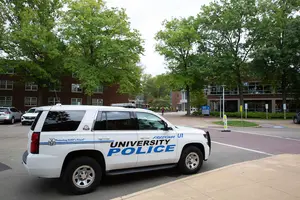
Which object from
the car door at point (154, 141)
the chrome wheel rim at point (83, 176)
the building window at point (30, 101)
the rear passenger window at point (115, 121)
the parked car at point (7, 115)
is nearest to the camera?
the chrome wheel rim at point (83, 176)

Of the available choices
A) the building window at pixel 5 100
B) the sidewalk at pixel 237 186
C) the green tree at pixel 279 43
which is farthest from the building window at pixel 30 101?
the sidewalk at pixel 237 186

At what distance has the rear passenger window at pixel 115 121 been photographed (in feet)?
15.6

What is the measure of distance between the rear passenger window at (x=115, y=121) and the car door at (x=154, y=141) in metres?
0.23

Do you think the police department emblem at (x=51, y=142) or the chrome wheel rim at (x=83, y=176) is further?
the chrome wheel rim at (x=83, y=176)

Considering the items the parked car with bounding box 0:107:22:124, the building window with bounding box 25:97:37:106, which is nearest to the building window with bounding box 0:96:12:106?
the building window with bounding box 25:97:37:106

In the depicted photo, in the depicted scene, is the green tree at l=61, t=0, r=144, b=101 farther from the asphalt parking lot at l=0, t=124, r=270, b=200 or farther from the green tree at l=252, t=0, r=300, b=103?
the asphalt parking lot at l=0, t=124, r=270, b=200

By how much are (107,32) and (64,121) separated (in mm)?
26036

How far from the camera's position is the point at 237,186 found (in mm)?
4469

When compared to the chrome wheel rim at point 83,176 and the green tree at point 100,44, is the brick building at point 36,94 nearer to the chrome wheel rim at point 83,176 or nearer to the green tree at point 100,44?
the green tree at point 100,44

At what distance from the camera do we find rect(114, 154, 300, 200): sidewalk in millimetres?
3957

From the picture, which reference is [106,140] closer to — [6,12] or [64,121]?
[64,121]

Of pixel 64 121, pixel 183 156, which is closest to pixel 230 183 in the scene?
pixel 183 156

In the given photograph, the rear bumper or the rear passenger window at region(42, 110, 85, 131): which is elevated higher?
the rear passenger window at region(42, 110, 85, 131)

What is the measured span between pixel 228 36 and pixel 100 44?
801 inches
